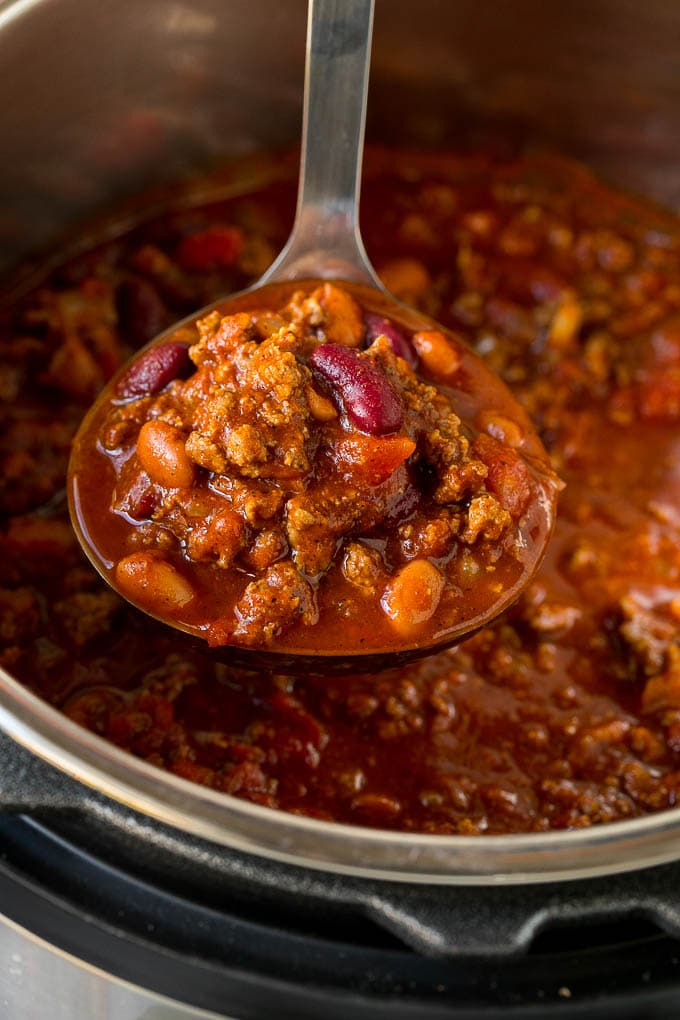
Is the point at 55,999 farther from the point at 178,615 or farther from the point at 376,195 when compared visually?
the point at 376,195

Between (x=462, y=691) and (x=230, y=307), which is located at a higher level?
(x=230, y=307)

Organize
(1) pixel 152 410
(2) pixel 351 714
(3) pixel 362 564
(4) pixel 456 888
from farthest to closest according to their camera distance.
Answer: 1. (2) pixel 351 714
2. (1) pixel 152 410
3. (3) pixel 362 564
4. (4) pixel 456 888

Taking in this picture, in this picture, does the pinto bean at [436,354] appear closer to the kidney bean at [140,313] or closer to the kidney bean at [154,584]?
the kidney bean at [154,584]

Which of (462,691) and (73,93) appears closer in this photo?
(462,691)

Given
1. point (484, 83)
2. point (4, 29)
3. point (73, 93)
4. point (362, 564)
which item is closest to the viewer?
point (362, 564)

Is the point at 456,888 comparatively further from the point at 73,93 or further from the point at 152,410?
the point at 73,93

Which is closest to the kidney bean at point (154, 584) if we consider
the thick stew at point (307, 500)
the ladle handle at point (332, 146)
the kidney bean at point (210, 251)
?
the thick stew at point (307, 500)

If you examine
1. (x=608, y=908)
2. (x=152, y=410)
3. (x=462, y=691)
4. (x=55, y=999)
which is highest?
(x=152, y=410)

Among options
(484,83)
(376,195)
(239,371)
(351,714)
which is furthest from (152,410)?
(484,83)
